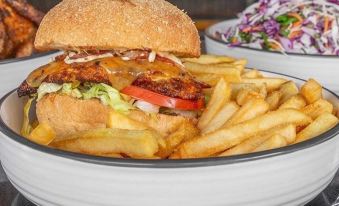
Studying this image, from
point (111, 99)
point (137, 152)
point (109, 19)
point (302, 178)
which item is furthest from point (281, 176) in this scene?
point (109, 19)

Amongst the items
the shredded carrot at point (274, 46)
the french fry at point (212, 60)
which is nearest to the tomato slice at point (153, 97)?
the french fry at point (212, 60)

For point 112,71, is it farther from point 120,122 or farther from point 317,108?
point 317,108

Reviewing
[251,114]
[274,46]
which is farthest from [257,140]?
[274,46]

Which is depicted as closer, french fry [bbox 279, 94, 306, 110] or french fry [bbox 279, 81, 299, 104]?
french fry [bbox 279, 94, 306, 110]

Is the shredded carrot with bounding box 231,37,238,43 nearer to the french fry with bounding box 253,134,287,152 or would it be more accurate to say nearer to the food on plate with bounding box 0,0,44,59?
the food on plate with bounding box 0,0,44,59

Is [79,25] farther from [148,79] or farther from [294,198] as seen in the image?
[294,198]

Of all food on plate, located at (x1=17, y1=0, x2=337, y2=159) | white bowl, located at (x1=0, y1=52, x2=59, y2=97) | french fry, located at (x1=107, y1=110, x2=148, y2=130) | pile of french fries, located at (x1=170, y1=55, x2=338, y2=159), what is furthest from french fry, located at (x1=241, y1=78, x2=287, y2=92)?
white bowl, located at (x1=0, y1=52, x2=59, y2=97)
